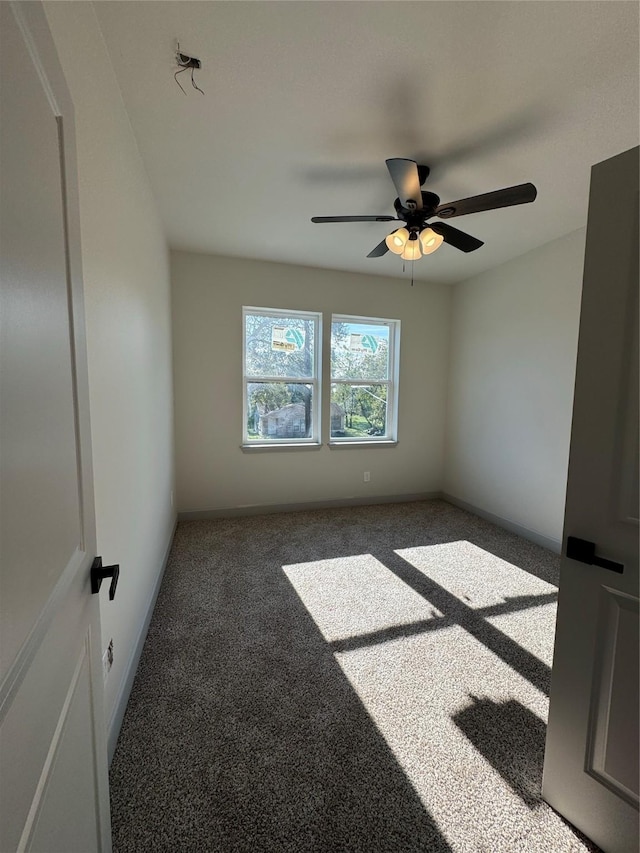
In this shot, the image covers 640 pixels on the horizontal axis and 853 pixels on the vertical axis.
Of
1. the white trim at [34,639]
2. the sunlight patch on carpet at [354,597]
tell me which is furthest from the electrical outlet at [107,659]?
the sunlight patch on carpet at [354,597]

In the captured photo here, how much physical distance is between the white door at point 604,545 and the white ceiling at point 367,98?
2.75ft

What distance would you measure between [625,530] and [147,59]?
243 cm

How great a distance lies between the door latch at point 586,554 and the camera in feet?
3.38

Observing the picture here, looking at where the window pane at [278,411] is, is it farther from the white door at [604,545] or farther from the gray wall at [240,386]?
the white door at [604,545]

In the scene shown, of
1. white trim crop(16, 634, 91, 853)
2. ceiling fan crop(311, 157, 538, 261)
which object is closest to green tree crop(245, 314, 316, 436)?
ceiling fan crop(311, 157, 538, 261)

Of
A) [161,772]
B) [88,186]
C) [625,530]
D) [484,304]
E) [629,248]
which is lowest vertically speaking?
[161,772]

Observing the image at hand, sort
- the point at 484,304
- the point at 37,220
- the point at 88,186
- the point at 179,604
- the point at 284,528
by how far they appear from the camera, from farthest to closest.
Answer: the point at 484,304
the point at 284,528
the point at 179,604
the point at 88,186
the point at 37,220

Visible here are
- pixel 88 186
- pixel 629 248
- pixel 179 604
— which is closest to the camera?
pixel 629 248

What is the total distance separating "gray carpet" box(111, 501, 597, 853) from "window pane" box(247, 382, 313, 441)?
1507mm

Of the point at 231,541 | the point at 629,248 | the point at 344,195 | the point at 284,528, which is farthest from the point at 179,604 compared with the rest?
the point at 344,195

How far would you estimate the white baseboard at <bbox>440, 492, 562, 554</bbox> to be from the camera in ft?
10.4

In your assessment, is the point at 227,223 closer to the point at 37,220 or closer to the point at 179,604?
the point at 37,220

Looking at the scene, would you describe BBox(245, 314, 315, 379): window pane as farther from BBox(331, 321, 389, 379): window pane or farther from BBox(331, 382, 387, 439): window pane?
BBox(331, 382, 387, 439): window pane

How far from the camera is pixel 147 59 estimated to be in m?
1.46
